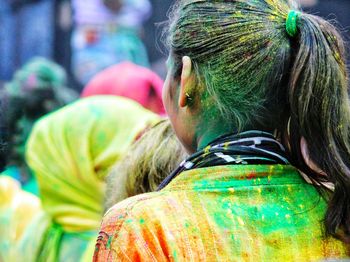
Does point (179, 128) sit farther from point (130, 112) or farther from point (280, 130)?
point (130, 112)

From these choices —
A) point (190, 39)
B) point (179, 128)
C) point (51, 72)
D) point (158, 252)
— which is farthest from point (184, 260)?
point (51, 72)

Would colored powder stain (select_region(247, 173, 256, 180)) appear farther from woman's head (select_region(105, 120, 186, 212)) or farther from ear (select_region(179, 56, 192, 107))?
woman's head (select_region(105, 120, 186, 212))

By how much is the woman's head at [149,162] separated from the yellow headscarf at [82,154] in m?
0.68

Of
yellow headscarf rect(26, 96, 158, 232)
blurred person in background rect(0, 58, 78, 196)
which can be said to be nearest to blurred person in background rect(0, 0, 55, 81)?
blurred person in background rect(0, 58, 78, 196)

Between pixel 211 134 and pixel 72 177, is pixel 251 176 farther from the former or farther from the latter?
pixel 72 177

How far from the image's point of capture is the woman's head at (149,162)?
7.52ft

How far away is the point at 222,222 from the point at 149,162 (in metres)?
0.84

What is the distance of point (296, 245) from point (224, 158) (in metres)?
0.20

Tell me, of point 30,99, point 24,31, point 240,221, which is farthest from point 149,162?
point 24,31

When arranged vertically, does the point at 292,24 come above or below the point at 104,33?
above

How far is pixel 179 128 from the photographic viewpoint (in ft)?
5.44

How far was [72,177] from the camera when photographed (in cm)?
317

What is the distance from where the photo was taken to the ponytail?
160 centimetres

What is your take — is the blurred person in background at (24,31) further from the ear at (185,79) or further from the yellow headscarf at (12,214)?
the ear at (185,79)
